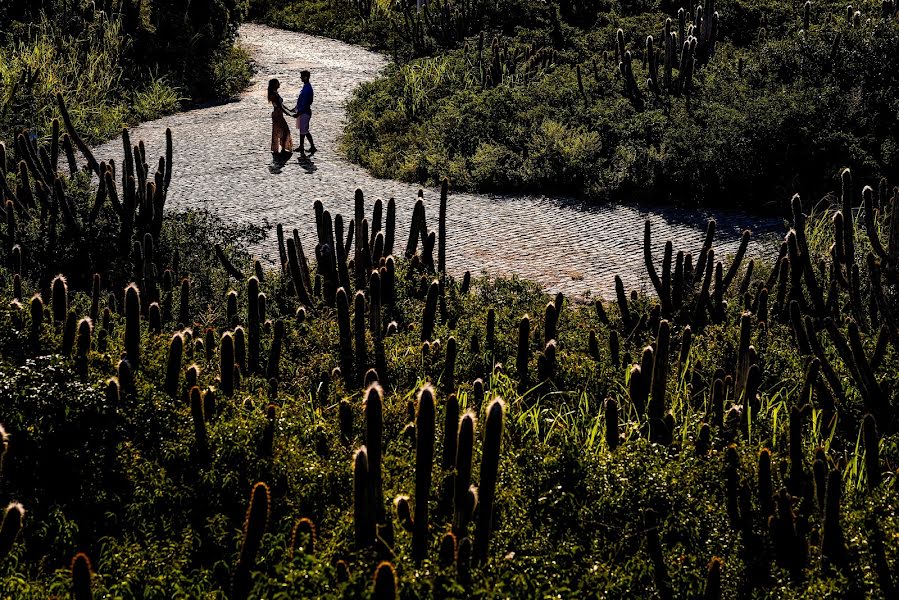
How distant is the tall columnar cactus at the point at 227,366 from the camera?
391 centimetres

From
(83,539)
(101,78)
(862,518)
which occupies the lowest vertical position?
(83,539)

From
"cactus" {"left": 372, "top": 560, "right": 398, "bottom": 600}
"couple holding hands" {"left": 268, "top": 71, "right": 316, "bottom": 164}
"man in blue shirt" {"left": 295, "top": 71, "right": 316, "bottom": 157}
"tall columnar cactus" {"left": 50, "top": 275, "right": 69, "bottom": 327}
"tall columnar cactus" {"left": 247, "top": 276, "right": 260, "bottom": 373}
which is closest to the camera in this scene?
"cactus" {"left": 372, "top": 560, "right": 398, "bottom": 600}

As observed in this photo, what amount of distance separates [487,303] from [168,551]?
368cm

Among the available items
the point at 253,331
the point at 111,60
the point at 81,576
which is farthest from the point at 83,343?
the point at 111,60

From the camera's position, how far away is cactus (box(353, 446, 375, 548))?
9.34 ft

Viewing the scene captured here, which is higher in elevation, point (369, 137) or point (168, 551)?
point (369, 137)

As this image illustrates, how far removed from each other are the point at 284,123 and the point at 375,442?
365 inches

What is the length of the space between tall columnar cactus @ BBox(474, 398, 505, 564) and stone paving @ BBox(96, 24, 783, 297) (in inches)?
179

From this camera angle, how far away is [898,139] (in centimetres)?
958

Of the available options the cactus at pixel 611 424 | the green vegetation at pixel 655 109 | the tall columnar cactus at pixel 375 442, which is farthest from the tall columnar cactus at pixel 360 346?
the green vegetation at pixel 655 109

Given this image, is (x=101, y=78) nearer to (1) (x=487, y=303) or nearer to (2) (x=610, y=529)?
(1) (x=487, y=303)

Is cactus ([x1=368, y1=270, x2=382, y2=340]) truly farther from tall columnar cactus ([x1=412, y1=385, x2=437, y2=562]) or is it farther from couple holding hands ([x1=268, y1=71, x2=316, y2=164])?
couple holding hands ([x1=268, y1=71, x2=316, y2=164])

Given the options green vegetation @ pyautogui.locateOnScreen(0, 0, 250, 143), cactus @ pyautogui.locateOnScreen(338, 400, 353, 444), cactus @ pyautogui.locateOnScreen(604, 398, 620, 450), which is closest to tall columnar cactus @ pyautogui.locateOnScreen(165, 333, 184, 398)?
cactus @ pyautogui.locateOnScreen(338, 400, 353, 444)

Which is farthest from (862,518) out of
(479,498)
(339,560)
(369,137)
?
(369,137)
